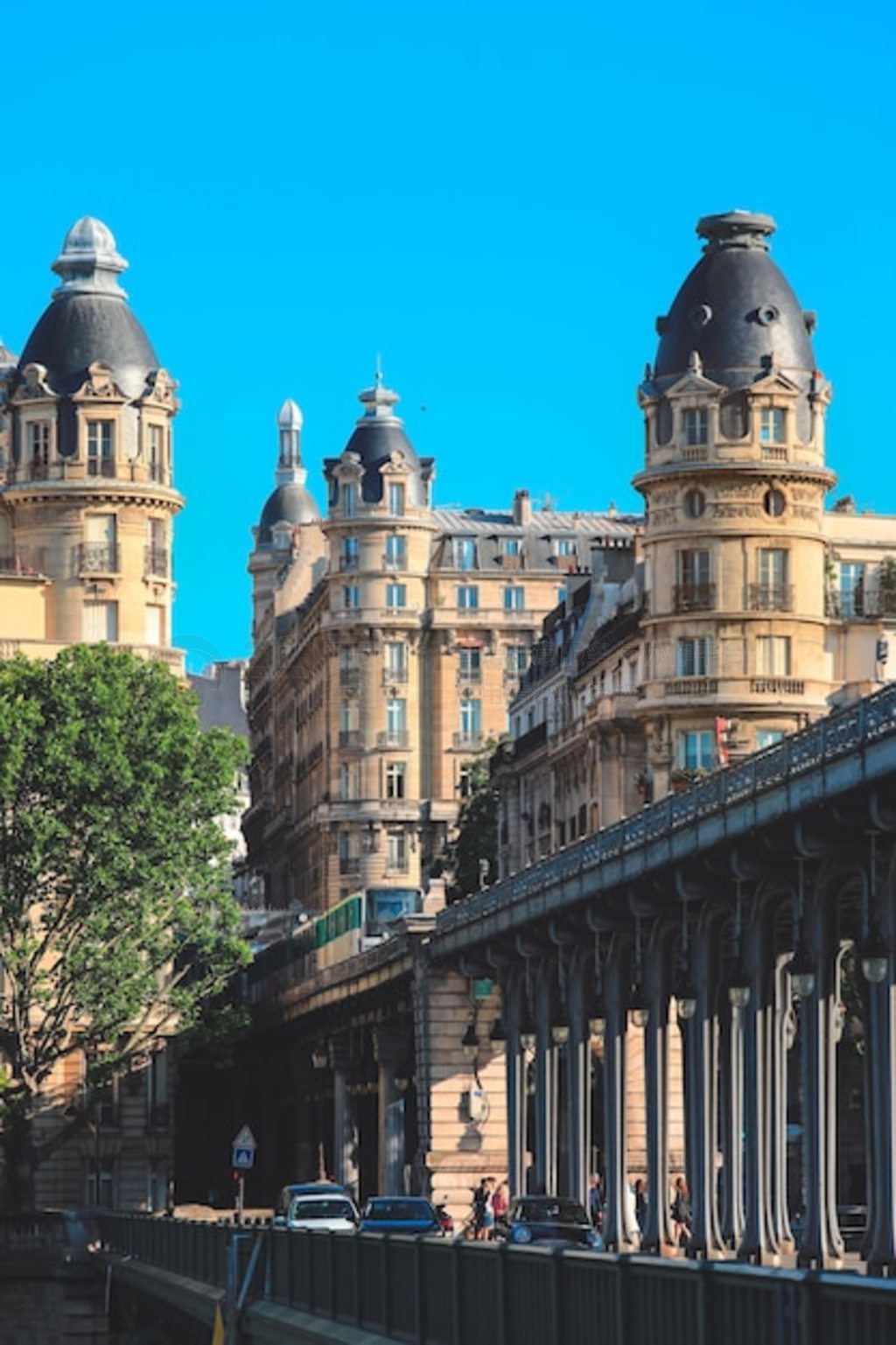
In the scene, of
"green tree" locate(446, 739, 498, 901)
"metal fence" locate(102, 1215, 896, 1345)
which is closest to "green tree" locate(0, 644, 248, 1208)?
"green tree" locate(446, 739, 498, 901)

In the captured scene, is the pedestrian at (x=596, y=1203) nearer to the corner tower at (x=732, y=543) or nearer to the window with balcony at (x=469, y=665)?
the corner tower at (x=732, y=543)

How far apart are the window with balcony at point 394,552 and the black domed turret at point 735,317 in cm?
6562

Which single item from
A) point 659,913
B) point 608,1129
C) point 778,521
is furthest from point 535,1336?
point 778,521

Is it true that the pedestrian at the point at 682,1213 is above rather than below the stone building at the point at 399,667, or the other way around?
below

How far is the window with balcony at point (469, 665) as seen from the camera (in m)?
195

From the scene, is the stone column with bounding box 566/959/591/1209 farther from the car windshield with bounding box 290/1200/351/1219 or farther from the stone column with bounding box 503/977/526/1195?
the car windshield with bounding box 290/1200/351/1219

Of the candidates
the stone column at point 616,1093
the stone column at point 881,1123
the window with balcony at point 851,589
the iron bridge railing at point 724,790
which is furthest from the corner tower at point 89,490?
the stone column at point 881,1123

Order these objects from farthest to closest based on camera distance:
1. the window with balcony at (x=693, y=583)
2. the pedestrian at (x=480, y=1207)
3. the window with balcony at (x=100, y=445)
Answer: the window with balcony at (x=100, y=445)
the window with balcony at (x=693, y=583)
the pedestrian at (x=480, y=1207)

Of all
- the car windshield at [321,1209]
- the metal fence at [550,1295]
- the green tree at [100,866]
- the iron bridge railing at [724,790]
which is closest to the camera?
the metal fence at [550,1295]

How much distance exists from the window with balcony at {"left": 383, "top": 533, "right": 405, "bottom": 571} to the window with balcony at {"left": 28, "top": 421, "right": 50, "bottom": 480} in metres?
50.4

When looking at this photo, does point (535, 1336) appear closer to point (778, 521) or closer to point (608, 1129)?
point (608, 1129)

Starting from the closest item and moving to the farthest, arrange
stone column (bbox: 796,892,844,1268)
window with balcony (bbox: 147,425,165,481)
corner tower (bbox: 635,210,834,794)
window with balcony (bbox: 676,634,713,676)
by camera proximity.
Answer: stone column (bbox: 796,892,844,1268)
corner tower (bbox: 635,210,834,794)
window with balcony (bbox: 676,634,713,676)
window with balcony (bbox: 147,425,165,481)

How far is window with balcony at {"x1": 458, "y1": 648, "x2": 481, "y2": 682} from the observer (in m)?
195

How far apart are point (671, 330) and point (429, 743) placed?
223 feet
